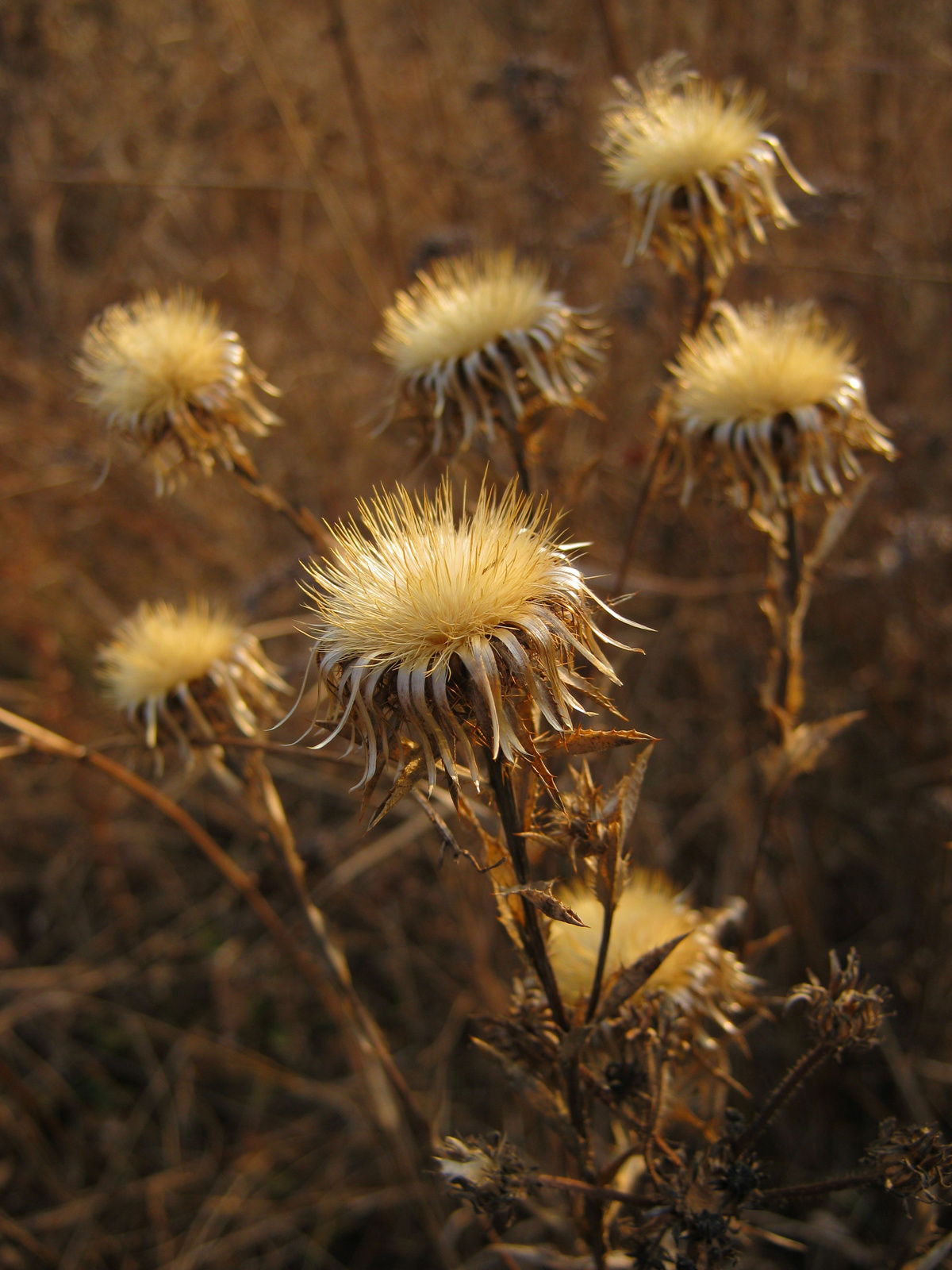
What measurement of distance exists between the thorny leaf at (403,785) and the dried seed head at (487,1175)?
1.69 feet

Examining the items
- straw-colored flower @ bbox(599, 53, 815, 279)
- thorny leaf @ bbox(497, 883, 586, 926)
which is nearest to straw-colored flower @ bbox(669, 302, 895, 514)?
straw-colored flower @ bbox(599, 53, 815, 279)

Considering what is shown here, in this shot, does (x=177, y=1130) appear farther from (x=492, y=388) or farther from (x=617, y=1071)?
(x=492, y=388)

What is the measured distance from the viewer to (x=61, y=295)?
4305 mm

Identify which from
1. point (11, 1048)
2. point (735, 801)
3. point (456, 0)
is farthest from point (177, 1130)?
point (456, 0)

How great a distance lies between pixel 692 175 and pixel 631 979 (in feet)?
5.41

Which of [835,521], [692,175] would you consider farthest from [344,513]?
[835,521]

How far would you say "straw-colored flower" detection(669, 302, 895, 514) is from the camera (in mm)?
1765

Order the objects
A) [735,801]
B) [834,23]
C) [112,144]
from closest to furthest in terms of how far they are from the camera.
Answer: [735,801] → [112,144] → [834,23]

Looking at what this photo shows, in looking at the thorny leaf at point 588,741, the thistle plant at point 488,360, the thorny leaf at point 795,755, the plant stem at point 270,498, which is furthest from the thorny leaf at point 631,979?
the plant stem at point 270,498

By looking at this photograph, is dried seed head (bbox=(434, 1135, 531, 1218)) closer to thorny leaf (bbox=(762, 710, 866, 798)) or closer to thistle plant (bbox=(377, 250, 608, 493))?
thorny leaf (bbox=(762, 710, 866, 798))

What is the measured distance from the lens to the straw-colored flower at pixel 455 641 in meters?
1.13

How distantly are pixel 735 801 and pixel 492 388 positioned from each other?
193 cm

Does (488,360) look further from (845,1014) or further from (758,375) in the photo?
(845,1014)

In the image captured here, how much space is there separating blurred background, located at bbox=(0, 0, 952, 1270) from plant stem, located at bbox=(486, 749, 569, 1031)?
3.12ft
